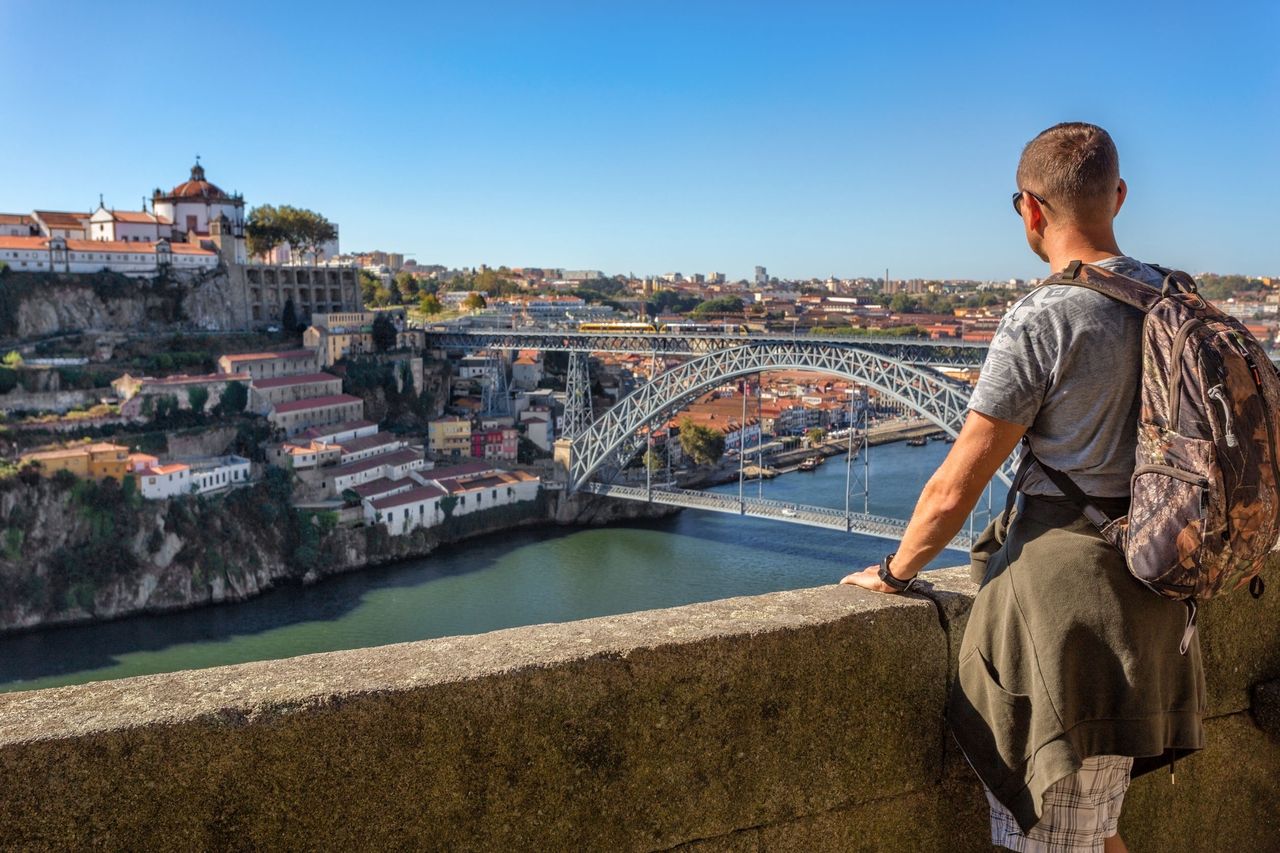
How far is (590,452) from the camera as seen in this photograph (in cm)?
1805

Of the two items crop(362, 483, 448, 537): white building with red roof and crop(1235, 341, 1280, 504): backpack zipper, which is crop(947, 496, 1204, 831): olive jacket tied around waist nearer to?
crop(1235, 341, 1280, 504): backpack zipper

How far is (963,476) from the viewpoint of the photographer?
862 mm

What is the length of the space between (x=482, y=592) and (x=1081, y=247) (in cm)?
Result: 1332

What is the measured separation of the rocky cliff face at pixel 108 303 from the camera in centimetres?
2034

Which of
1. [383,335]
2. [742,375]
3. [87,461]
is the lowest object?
[87,461]

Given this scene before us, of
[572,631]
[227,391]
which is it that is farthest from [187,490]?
[572,631]

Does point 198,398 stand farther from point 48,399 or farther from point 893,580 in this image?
point 893,580

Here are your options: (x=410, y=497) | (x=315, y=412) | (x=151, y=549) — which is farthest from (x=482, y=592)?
(x=315, y=412)

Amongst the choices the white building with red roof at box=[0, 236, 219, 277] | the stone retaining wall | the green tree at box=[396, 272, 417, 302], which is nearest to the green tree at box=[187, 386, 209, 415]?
the stone retaining wall

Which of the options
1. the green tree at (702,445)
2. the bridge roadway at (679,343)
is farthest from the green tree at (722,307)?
the green tree at (702,445)

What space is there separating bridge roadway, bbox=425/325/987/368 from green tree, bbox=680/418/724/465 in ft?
7.38

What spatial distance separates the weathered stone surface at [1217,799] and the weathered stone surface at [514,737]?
257 millimetres

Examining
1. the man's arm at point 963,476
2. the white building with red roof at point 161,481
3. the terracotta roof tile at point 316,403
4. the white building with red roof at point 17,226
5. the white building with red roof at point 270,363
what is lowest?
the white building with red roof at point 161,481

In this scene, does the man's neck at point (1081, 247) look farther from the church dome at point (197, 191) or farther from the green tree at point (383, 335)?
the church dome at point (197, 191)
